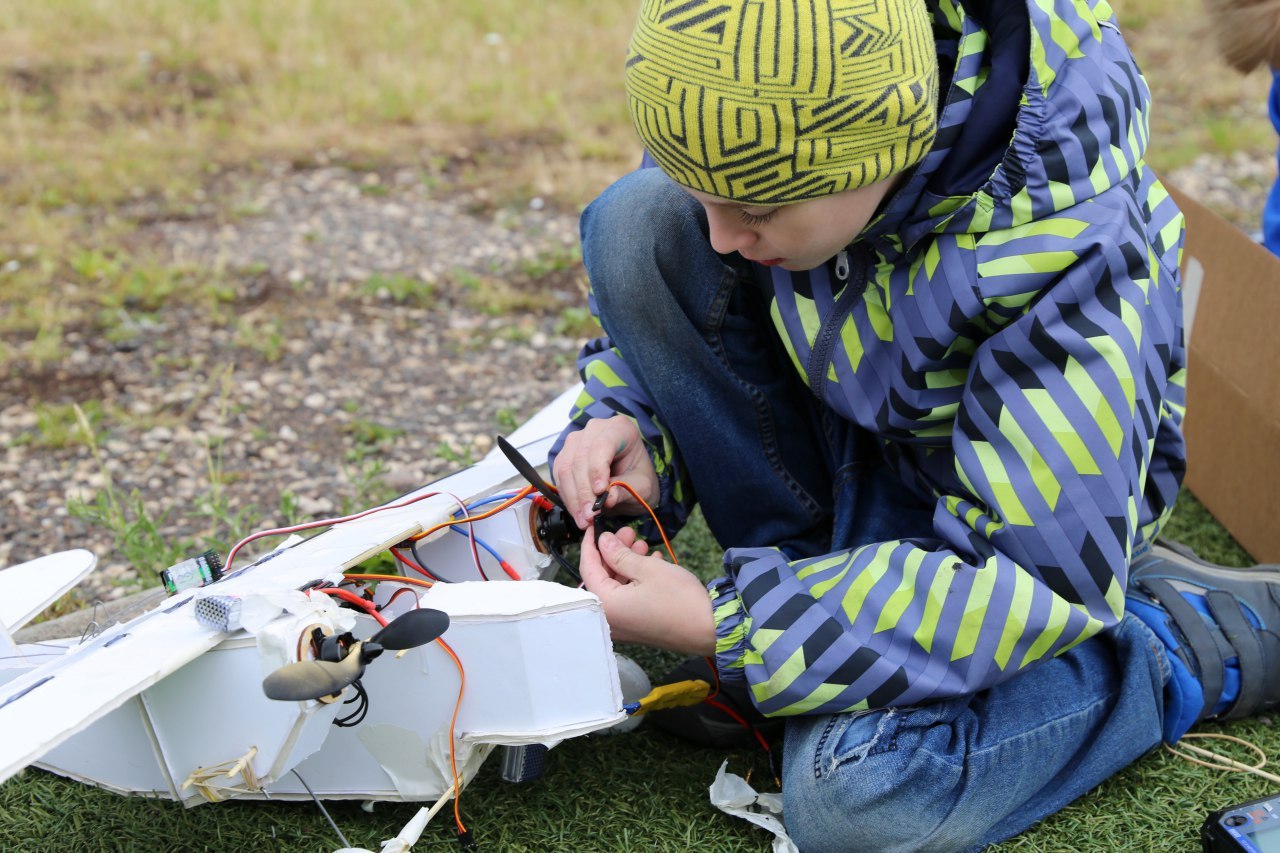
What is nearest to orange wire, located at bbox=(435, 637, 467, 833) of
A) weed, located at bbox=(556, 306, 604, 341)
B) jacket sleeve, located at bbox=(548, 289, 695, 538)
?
jacket sleeve, located at bbox=(548, 289, 695, 538)

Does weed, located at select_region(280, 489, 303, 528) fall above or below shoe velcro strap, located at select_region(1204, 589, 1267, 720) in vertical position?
above

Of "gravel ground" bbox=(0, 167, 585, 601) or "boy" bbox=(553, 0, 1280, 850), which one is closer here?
"boy" bbox=(553, 0, 1280, 850)

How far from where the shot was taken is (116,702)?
1159mm

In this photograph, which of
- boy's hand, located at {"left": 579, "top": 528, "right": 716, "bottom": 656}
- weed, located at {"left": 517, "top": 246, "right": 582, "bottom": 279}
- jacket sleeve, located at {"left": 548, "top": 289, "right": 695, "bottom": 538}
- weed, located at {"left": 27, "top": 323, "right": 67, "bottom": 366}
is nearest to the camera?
boy's hand, located at {"left": 579, "top": 528, "right": 716, "bottom": 656}

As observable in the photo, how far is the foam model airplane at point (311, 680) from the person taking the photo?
3.99ft

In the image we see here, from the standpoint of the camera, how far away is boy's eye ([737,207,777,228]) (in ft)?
4.47

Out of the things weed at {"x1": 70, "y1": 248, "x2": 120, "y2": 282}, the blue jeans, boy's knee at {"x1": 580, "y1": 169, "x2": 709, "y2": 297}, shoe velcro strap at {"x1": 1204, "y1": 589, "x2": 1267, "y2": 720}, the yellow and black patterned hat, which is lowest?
shoe velcro strap at {"x1": 1204, "y1": 589, "x2": 1267, "y2": 720}

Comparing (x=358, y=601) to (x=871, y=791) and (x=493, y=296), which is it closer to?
(x=871, y=791)

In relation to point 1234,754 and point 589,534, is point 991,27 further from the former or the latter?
point 1234,754

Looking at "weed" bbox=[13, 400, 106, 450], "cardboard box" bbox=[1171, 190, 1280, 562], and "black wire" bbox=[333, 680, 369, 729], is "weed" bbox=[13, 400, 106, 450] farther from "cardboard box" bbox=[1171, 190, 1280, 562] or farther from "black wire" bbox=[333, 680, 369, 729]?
"cardboard box" bbox=[1171, 190, 1280, 562]

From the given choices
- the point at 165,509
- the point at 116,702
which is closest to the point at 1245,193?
the point at 165,509

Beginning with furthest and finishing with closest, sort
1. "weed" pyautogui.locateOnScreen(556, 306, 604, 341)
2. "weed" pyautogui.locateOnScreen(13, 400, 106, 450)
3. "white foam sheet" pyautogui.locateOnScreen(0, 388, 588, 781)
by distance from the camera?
"weed" pyautogui.locateOnScreen(556, 306, 604, 341) → "weed" pyautogui.locateOnScreen(13, 400, 106, 450) → "white foam sheet" pyautogui.locateOnScreen(0, 388, 588, 781)

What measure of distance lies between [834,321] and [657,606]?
1.49 feet

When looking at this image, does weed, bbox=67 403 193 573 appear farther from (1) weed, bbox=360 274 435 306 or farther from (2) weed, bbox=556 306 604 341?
(2) weed, bbox=556 306 604 341
